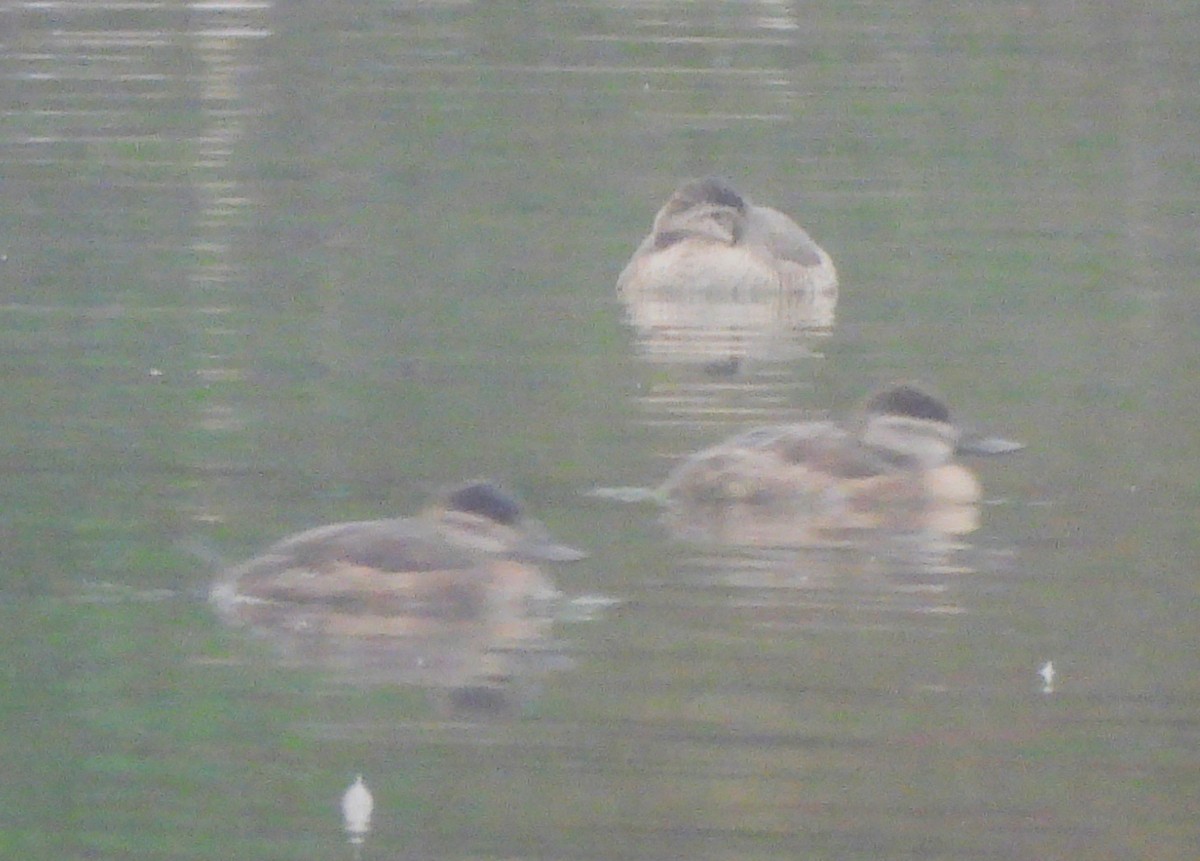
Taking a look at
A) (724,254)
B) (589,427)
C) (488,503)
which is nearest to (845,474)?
(589,427)

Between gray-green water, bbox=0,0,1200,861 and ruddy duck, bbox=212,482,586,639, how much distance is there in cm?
18

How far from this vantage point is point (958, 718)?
26.6 ft

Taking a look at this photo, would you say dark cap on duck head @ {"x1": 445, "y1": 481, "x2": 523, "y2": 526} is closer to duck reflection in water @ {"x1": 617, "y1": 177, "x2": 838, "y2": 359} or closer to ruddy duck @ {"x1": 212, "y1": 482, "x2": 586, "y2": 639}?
ruddy duck @ {"x1": 212, "y1": 482, "x2": 586, "y2": 639}

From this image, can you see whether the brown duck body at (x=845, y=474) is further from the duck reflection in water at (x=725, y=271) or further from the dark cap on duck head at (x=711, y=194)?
the dark cap on duck head at (x=711, y=194)

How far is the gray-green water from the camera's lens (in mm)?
7535

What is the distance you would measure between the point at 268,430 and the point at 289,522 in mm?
1440

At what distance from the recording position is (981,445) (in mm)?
11078

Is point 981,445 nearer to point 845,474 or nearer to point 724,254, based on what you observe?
point 845,474

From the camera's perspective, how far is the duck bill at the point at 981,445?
1105 cm

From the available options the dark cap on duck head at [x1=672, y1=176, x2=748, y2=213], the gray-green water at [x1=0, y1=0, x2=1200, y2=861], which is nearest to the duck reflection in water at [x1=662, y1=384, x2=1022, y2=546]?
the gray-green water at [x1=0, y1=0, x2=1200, y2=861]

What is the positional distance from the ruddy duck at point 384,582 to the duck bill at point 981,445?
2.26 m

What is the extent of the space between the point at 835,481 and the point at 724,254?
524 cm

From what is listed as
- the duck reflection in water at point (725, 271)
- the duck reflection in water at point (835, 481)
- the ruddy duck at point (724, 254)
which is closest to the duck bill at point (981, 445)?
the duck reflection in water at point (835, 481)

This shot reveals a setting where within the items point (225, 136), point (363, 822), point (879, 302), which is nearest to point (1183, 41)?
point (225, 136)
